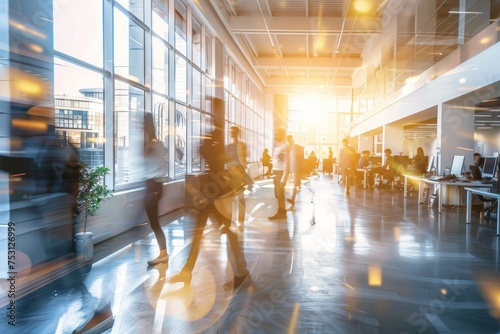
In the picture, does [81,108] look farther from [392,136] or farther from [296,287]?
[392,136]

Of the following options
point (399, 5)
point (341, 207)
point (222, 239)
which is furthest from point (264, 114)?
point (222, 239)

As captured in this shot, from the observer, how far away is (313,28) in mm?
13258

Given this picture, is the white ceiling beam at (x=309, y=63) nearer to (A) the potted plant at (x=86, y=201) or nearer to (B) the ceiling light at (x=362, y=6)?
(B) the ceiling light at (x=362, y=6)

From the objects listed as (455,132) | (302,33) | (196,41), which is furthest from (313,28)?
(455,132)

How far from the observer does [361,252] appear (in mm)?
4859

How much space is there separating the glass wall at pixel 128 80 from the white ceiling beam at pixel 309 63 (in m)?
8.46

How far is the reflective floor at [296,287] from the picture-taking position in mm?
2750

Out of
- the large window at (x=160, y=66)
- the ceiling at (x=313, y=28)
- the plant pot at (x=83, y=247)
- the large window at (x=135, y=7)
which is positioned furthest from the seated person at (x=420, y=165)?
the plant pot at (x=83, y=247)

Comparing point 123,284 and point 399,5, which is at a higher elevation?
point 399,5

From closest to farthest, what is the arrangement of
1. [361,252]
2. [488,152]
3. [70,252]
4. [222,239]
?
[70,252]
[361,252]
[222,239]
[488,152]

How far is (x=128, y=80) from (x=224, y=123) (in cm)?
369

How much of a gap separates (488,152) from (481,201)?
16893 millimetres

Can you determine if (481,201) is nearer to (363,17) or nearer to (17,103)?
(363,17)

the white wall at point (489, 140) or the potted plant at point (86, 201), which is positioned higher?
the white wall at point (489, 140)
